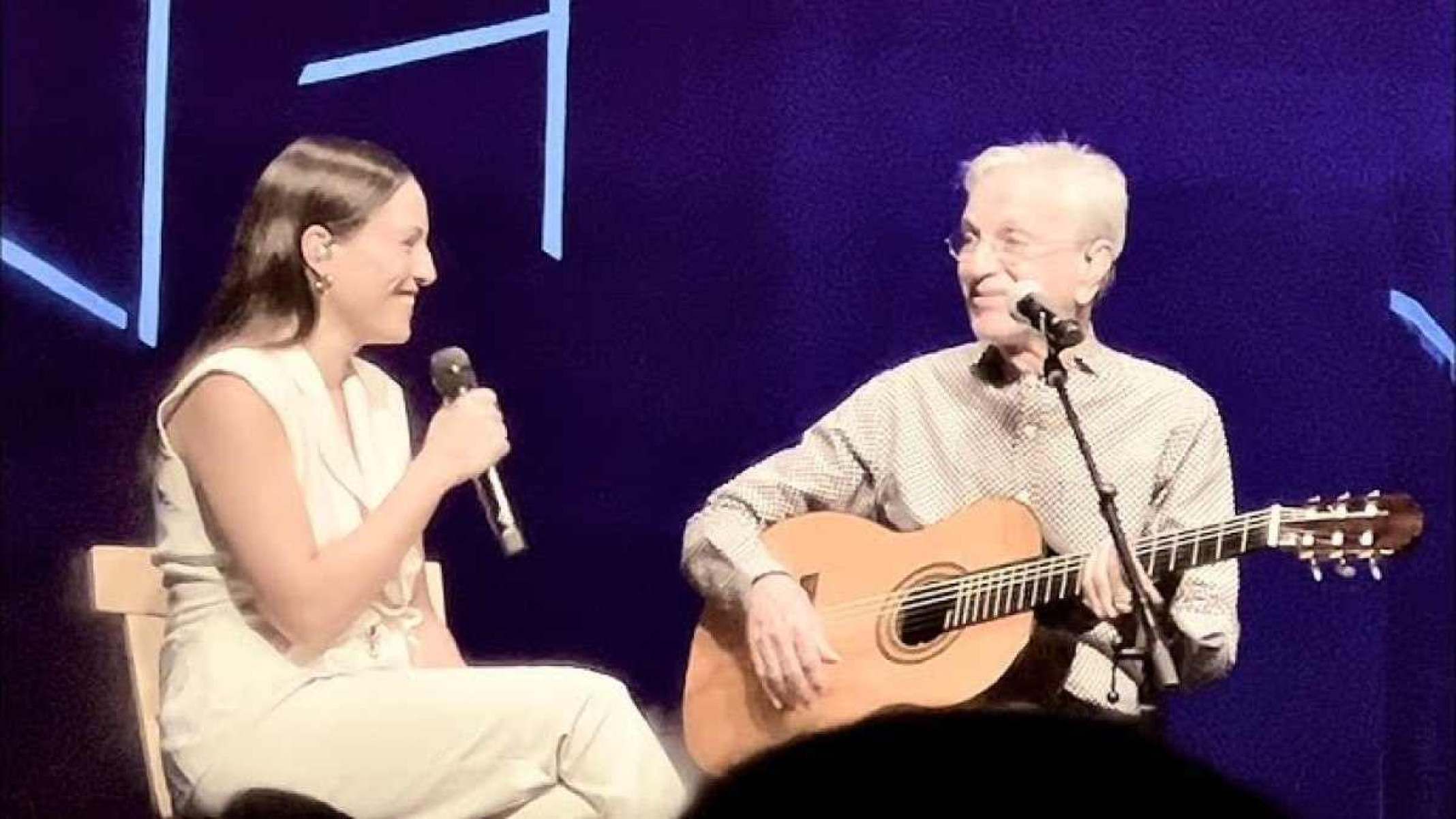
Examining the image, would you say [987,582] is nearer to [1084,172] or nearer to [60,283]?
[1084,172]

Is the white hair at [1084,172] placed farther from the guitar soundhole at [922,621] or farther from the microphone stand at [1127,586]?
the guitar soundhole at [922,621]

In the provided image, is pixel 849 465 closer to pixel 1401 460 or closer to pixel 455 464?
pixel 455 464

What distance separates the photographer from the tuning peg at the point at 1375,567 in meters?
2.79

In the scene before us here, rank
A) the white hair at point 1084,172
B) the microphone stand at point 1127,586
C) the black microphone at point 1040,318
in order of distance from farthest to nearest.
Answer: the white hair at point 1084,172
the black microphone at point 1040,318
the microphone stand at point 1127,586

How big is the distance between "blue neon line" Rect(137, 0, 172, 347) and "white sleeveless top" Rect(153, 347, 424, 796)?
0.31 feet

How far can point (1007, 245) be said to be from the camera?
287cm

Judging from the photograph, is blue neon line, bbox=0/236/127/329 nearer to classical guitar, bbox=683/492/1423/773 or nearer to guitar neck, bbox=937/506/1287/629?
classical guitar, bbox=683/492/1423/773

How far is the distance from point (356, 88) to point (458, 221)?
0.66 ft

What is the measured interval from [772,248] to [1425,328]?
0.87m

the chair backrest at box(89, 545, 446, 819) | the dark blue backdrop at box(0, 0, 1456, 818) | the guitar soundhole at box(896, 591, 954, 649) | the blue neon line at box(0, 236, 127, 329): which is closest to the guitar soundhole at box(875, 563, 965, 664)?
the guitar soundhole at box(896, 591, 954, 649)

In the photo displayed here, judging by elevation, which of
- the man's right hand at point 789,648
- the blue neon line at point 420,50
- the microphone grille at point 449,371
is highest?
the blue neon line at point 420,50

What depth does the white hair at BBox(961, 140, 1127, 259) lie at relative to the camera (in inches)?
114

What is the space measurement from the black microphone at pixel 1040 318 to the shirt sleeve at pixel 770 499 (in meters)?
0.23

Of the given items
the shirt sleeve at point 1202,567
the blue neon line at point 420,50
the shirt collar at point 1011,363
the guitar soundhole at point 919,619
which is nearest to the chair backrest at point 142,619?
the blue neon line at point 420,50
